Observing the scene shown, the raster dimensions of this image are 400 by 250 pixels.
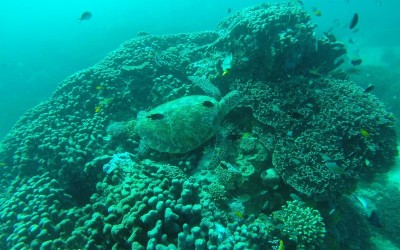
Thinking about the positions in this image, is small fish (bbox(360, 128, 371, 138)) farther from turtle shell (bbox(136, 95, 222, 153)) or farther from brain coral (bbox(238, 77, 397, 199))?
turtle shell (bbox(136, 95, 222, 153))

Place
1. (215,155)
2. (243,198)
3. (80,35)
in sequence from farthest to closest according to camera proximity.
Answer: (80,35) < (215,155) < (243,198)

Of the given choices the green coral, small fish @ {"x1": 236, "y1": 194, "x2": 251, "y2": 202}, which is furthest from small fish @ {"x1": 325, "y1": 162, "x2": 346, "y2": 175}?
small fish @ {"x1": 236, "y1": 194, "x2": 251, "y2": 202}

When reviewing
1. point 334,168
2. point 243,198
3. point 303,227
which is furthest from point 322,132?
point 243,198

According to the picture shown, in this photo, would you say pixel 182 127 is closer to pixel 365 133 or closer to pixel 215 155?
pixel 215 155

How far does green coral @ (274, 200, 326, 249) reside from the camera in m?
4.43

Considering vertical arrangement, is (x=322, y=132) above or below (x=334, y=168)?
above

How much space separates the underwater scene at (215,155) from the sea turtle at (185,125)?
29mm

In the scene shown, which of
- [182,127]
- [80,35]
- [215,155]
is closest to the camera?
[215,155]

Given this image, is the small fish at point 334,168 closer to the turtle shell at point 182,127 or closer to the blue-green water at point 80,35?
the turtle shell at point 182,127

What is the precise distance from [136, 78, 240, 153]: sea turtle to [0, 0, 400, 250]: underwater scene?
0.03m

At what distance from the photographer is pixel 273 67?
7.18m

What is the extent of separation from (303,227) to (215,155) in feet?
7.10

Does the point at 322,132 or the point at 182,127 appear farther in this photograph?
the point at 182,127

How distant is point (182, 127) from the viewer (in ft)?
18.8
